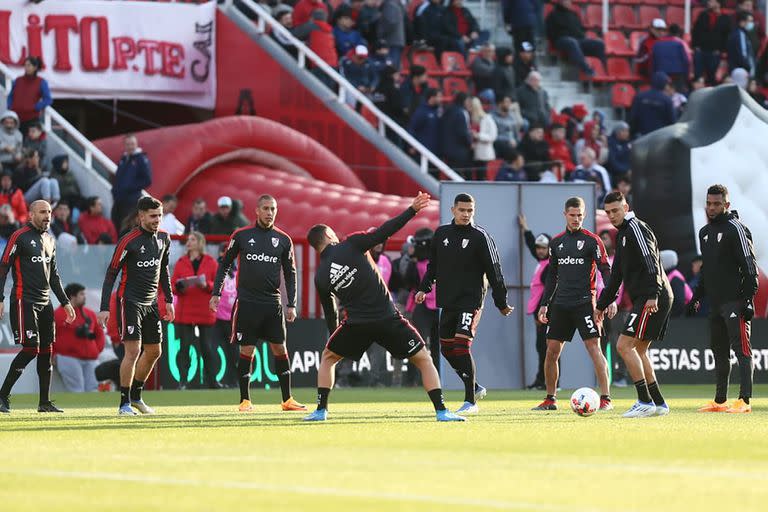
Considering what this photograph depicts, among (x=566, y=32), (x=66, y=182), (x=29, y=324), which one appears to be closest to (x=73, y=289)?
(x=66, y=182)

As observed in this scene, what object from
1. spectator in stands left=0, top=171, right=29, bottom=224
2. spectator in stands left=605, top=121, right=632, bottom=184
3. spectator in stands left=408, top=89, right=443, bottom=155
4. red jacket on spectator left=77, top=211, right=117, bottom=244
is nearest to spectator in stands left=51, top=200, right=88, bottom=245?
red jacket on spectator left=77, top=211, right=117, bottom=244

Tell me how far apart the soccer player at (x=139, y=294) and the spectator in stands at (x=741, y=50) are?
855 inches

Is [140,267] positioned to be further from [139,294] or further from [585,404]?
[585,404]

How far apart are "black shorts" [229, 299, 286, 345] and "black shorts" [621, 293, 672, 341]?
3734mm

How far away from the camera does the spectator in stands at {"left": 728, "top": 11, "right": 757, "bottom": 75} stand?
36.4 metres

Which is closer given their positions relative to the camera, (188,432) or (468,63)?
(188,432)

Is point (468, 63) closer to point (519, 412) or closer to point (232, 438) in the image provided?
point (519, 412)

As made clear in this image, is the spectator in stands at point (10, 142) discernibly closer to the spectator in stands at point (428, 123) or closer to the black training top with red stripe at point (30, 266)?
the spectator in stands at point (428, 123)

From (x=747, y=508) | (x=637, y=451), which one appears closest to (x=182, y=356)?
(x=637, y=451)

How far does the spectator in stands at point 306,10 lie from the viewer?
107ft

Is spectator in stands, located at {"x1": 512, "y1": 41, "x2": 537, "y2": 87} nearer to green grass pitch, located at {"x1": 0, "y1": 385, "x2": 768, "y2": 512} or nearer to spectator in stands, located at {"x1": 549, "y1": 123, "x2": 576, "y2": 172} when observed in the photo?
spectator in stands, located at {"x1": 549, "y1": 123, "x2": 576, "y2": 172}

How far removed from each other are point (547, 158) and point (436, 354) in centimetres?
825

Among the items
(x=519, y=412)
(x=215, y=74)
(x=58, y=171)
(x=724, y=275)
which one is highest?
(x=215, y=74)

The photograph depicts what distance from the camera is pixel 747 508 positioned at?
852cm
